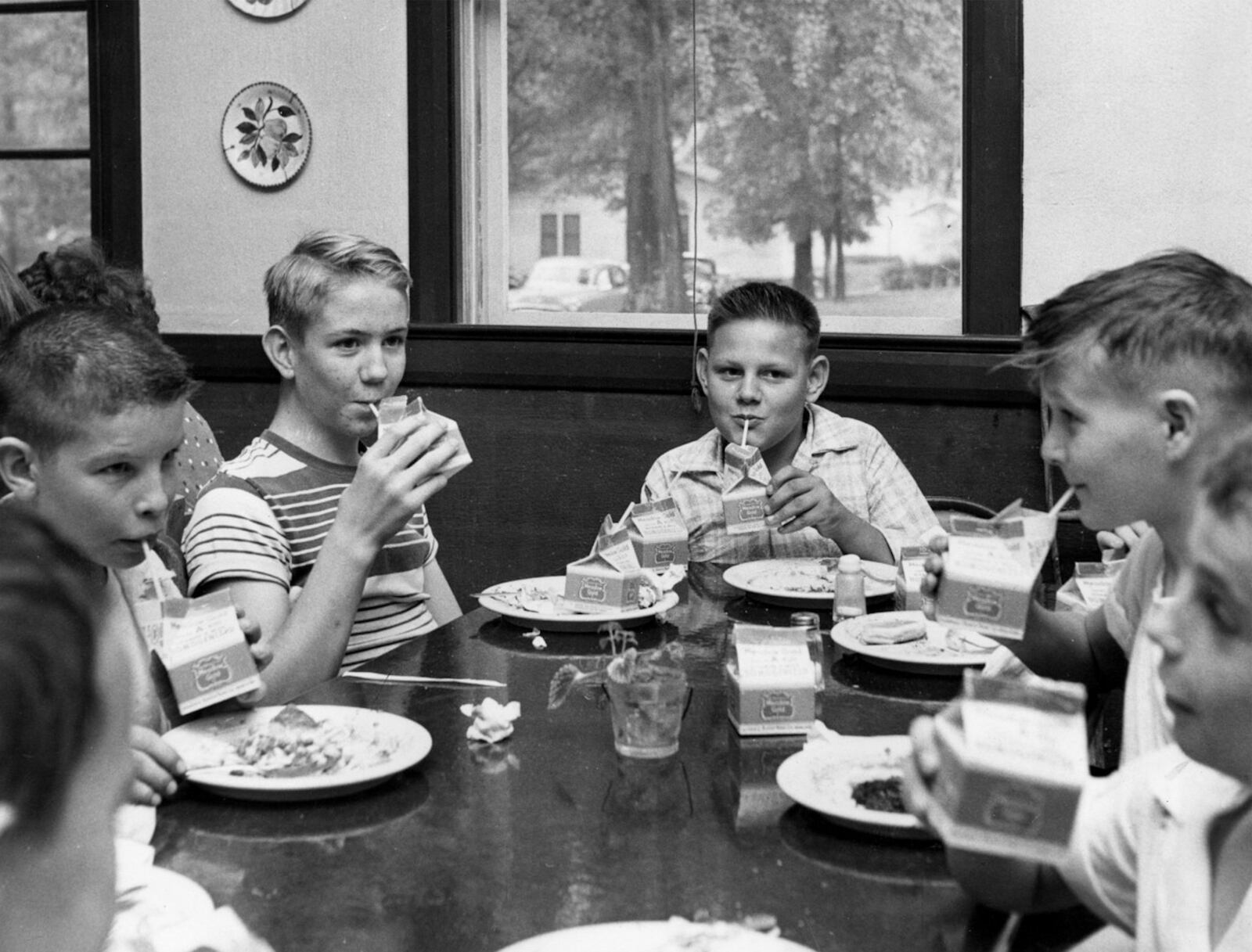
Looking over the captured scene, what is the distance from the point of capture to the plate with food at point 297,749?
164cm

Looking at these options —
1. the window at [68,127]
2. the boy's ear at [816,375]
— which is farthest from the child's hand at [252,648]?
the window at [68,127]

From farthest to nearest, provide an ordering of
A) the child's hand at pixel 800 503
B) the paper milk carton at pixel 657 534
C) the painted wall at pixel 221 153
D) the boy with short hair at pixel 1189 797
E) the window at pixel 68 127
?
the window at pixel 68 127 → the painted wall at pixel 221 153 → the child's hand at pixel 800 503 → the paper milk carton at pixel 657 534 → the boy with short hair at pixel 1189 797

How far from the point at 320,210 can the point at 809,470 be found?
200cm

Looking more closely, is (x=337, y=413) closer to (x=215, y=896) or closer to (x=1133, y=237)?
(x=215, y=896)

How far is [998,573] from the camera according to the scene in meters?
1.76

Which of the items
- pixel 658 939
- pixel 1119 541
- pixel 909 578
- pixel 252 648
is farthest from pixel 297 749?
pixel 1119 541

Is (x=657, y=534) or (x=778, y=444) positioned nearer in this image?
(x=657, y=534)

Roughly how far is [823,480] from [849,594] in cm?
89

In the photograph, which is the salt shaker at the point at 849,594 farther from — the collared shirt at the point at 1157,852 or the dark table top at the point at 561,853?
the collared shirt at the point at 1157,852

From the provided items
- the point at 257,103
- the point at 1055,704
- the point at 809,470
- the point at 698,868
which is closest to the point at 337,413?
the point at 809,470

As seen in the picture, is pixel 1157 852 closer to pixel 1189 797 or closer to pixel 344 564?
pixel 1189 797

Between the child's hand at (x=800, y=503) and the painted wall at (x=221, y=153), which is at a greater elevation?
the painted wall at (x=221, y=153)

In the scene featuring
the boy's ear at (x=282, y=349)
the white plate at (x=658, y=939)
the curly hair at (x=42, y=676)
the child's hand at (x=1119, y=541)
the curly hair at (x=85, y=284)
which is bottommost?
the white plate at (x=658, y=939)

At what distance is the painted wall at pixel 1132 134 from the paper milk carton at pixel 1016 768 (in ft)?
10.7
